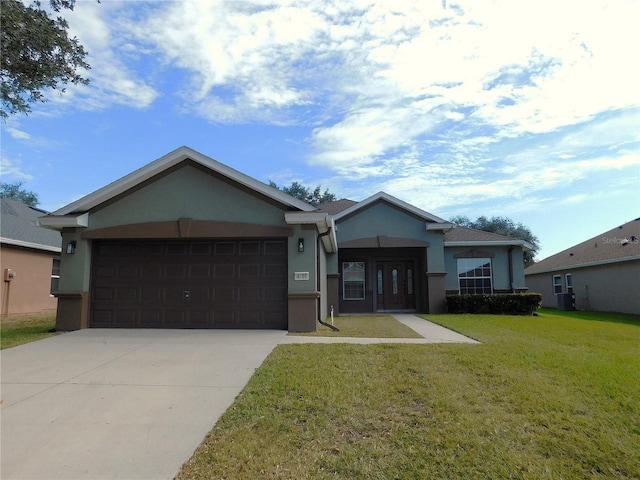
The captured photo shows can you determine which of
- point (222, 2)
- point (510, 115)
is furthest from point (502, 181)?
point (222, 2)

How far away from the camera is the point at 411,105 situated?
1260 centimetres

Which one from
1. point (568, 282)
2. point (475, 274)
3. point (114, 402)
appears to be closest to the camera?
point (114, 402)

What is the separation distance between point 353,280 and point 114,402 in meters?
A: 12.7

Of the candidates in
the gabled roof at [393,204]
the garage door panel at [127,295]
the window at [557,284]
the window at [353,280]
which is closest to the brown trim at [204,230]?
the garage door panel at [127,295]

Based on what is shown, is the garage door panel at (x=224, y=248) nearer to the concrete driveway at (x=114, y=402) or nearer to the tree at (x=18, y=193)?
the concrete driveway at (x=114, y=402)

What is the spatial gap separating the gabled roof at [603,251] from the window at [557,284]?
56 cm

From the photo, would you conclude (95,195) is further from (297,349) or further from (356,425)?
(356,425)

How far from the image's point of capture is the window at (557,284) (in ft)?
75.5

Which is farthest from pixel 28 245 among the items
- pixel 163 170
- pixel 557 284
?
pixel 557 284

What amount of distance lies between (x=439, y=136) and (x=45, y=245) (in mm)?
16401

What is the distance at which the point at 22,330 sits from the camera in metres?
10.4

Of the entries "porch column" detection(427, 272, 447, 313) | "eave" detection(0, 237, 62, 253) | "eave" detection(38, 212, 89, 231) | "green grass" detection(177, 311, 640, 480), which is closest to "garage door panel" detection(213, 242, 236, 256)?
"eave" detection(38, 212, 89, 231)

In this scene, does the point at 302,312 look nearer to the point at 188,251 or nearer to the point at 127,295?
the point at 188,251

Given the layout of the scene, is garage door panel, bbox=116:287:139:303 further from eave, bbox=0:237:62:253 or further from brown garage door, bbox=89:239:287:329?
eave, bbox=0:237:62:253
